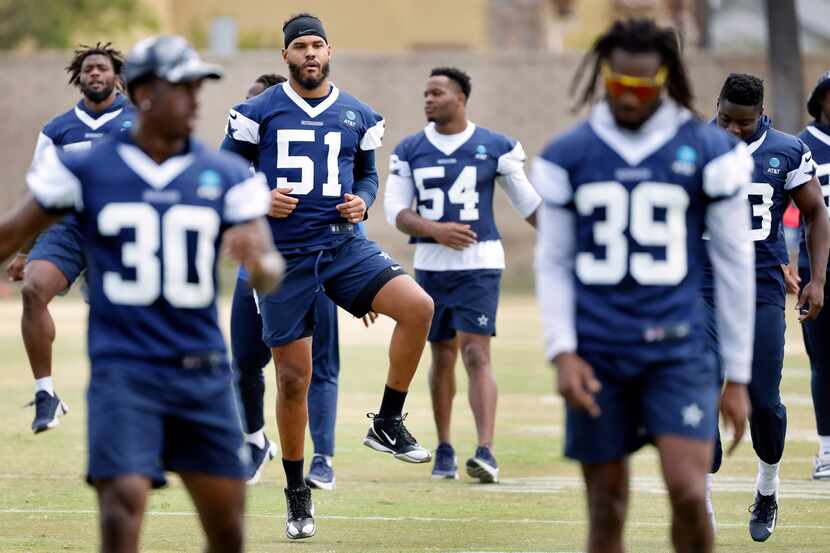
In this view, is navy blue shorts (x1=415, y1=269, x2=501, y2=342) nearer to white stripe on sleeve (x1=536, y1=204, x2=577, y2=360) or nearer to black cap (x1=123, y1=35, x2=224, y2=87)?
white stripe on sleeve (x1=536, y1=204, x2=577, y2=360)

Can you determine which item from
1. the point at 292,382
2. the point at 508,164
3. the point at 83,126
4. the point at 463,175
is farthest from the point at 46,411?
the point at 508,164

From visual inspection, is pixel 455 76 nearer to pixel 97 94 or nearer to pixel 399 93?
pixel 97 94

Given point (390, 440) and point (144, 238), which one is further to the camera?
point (390, 440)

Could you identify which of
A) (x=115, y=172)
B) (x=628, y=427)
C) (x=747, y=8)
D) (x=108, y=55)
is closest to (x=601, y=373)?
(x=628, y=427)

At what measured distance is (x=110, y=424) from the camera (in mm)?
5641

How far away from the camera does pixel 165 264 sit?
5797mm

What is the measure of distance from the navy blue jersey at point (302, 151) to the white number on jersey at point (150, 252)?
3.35m

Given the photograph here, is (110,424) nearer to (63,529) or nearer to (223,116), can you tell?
(63,529)

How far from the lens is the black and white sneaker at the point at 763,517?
8.68 m

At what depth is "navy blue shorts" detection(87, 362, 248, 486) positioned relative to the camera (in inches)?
221

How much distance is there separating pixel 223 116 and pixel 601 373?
96.7ft

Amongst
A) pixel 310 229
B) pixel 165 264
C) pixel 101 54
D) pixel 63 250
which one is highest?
pixel 101 54

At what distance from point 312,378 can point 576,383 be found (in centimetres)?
527

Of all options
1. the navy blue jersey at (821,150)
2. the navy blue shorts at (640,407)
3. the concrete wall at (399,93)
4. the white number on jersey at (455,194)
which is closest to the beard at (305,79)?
the white number on jersey at (455,194)
